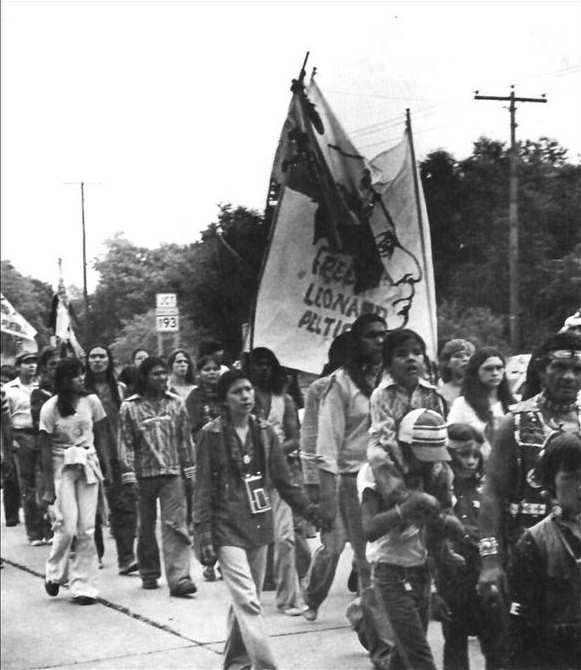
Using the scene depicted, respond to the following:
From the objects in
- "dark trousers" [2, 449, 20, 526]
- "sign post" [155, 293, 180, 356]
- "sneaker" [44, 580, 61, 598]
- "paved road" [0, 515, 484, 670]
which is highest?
"sign post" [155, 293, 180, 356]

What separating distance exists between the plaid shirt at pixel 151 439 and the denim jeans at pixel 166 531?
0.25ft

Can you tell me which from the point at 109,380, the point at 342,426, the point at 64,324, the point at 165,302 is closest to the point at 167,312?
the point at 165,302

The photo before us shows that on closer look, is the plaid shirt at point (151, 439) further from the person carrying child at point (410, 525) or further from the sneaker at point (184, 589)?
the person carrying child at point (410, 525)

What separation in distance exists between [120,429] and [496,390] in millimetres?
3225

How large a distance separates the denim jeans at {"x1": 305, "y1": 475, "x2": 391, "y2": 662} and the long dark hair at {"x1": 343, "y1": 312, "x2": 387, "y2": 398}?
0.50 meters

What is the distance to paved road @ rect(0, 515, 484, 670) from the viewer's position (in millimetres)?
7410

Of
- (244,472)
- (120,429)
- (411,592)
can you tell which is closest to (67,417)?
(120,429)

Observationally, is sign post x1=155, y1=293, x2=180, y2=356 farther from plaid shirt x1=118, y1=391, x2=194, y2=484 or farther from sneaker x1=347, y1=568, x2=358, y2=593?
sneaker x1=347, y1=568, x2=358, y2=593

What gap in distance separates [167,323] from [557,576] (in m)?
4.02

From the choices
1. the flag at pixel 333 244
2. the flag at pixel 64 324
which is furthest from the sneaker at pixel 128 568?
the flag at pixel 333 244

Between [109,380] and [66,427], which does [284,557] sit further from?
[109,380]

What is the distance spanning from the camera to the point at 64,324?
12031 millimetres

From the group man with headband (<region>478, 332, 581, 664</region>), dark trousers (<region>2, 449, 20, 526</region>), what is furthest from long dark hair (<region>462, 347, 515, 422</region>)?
dark trousers (<region>2, 449, 20, 526</region>)

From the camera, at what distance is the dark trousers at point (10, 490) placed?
14.3 metres
